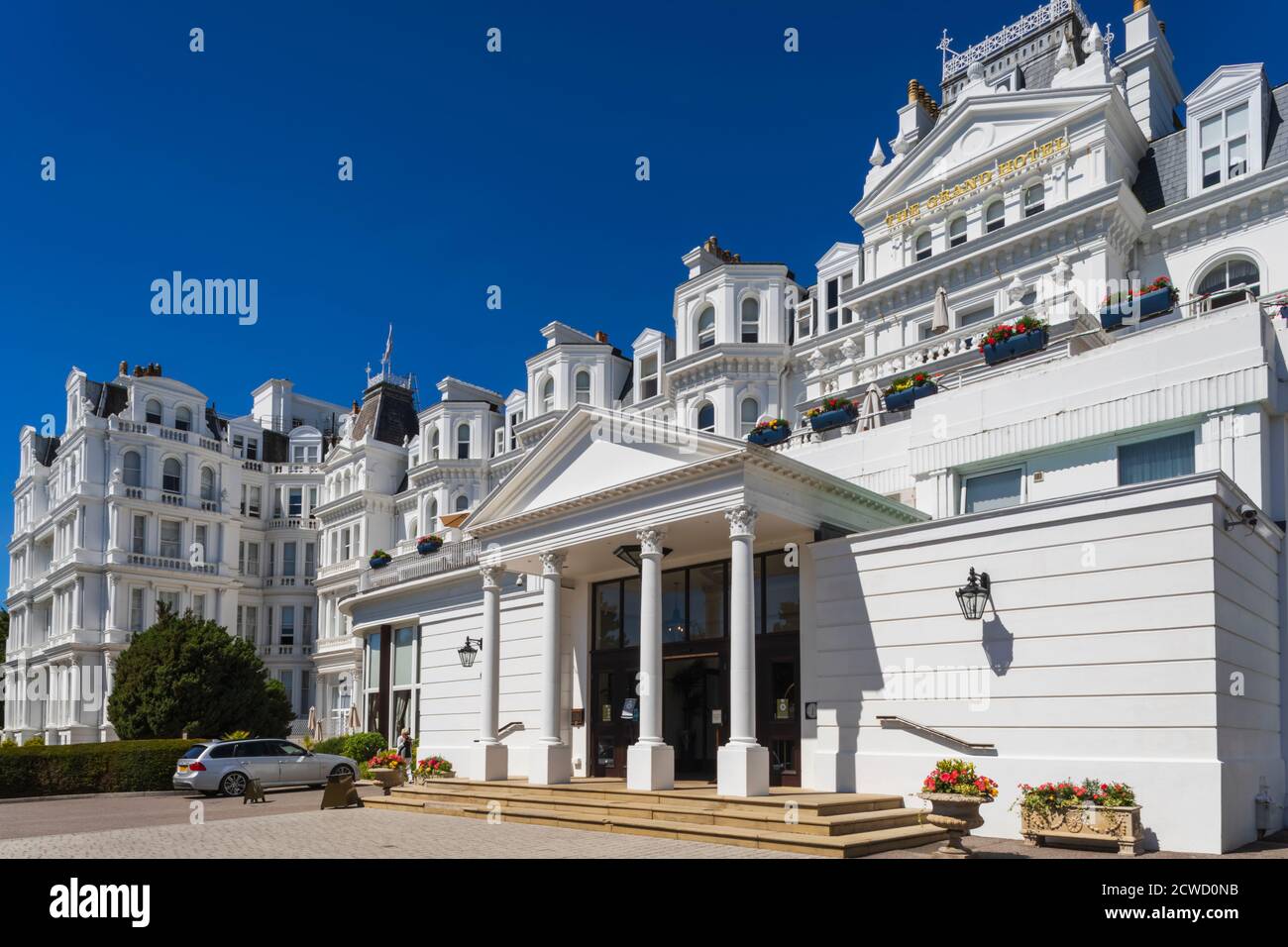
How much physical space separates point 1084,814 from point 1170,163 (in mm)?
22229

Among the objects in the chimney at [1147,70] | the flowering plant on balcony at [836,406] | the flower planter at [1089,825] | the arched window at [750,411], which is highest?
the chimney at [1147,70]

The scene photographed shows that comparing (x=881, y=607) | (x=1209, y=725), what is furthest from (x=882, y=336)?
(x=1209, y=725)

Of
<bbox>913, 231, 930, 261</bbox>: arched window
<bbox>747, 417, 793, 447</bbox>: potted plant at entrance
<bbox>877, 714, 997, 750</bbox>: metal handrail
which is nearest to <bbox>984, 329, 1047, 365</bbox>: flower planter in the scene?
<bbox>747, 417, 793, 447</bbox>: potted plant at entrance

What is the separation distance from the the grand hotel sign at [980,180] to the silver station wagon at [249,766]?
913 inches

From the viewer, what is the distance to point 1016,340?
22.1 metres

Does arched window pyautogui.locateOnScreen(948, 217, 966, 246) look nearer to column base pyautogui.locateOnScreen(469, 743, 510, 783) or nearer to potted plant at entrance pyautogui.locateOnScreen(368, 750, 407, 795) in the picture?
column base pyautogui.locateOnScreen(469, 743, 510, 783)

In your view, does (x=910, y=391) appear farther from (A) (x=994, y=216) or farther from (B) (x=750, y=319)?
(B) (x=750, y=319)

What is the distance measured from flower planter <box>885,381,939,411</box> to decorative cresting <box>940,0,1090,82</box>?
63.1 ft

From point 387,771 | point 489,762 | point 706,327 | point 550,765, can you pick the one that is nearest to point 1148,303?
point 550,765

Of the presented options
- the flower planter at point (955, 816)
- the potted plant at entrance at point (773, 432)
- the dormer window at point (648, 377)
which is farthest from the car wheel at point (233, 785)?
the dormer window at point (648, 377)

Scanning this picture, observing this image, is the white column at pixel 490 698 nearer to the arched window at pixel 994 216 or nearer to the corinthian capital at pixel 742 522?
the corinthian capital at pixel 742 522

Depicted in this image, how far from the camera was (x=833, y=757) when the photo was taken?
731 inches

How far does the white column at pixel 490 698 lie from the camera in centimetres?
2248

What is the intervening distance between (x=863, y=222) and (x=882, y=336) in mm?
4377
